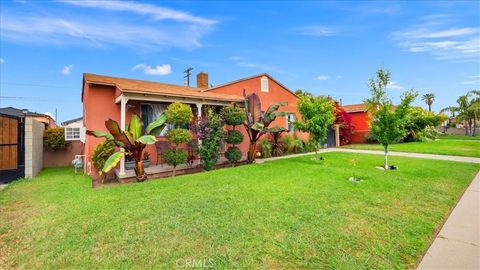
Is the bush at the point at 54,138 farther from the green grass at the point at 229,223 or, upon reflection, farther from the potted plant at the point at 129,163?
the potted plant at the point at 129,163

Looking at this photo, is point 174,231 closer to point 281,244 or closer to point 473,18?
point 281,244

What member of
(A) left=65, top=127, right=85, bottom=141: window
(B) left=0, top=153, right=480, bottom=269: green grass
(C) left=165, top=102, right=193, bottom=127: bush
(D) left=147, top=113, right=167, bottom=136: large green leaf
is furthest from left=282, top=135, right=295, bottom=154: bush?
(A) left=65, top=127, right=85, bottom=141: window

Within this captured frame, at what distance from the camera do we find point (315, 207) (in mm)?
5574

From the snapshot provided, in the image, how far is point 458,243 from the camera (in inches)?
159

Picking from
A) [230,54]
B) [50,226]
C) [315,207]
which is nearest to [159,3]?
[230,54]

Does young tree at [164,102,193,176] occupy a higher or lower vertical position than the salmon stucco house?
lower

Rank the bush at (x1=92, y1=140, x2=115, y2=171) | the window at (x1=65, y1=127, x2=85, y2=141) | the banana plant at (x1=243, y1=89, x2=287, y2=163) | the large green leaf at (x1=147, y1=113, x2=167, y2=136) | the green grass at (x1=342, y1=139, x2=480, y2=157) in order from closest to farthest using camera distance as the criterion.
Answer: the large green leaf at (x1=147, y1=113, x2=167, y2=136)
the bush at (x1=92, y1=140, x2=115, y2=171)
the banana plant at (x1=243, y1=89, x2=287, y2=163)
the window at (x1=65, y1=127, x2=85, y2=141)
the green grass at (x1=342, y1=139, x2=480, y2=157)

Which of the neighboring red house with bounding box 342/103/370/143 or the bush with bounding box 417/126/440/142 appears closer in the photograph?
the bush with bounding box 417/126/440/142

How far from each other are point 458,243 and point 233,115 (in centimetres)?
934

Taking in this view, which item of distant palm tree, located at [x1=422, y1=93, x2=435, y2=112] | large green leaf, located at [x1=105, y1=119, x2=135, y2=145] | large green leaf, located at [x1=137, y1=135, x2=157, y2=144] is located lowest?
Result: large green leaf, located at [x1=137, y1=135, x2=157, y2=144]

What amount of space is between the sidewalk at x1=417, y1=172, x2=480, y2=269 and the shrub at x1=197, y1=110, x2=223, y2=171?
27.5ft

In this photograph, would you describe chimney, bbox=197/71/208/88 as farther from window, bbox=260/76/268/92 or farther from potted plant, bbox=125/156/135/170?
potted plant, bbox=125/156/135/170

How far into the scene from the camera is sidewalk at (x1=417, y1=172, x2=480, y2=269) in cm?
341

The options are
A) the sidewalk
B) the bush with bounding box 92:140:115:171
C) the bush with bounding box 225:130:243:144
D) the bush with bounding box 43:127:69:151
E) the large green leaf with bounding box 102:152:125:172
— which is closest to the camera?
the sidewalk
